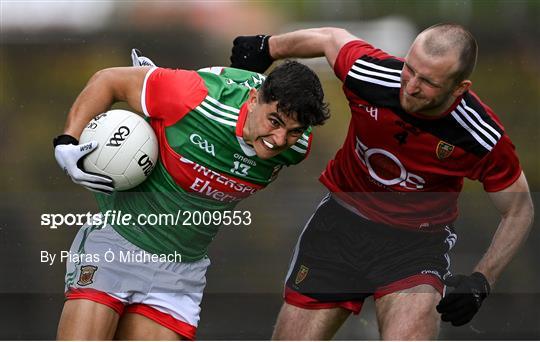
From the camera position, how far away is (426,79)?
10.4 feet

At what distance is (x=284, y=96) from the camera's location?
313cm

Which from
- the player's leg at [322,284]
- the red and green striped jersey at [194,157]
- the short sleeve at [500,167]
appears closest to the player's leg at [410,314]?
the player's leg at [322,284]

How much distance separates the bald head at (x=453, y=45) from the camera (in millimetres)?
3158

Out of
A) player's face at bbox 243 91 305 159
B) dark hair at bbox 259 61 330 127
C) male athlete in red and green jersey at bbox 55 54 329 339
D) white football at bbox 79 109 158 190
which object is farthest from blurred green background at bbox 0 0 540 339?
dark hair at bbox 259 61 330 127

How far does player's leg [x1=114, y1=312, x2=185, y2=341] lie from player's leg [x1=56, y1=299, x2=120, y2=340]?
0.32 ft

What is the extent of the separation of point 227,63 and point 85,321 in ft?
5.90

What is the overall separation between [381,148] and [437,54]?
42 centimetres

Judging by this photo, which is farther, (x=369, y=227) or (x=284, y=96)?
(x=369, y=227)

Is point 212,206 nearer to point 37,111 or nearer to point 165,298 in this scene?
point 165,298

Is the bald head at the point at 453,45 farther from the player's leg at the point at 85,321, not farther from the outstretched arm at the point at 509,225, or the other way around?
the player's leg at the point at 85,321

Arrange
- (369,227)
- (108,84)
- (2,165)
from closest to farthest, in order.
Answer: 1. (108,84)
2. (369,227)
3. (2,165)

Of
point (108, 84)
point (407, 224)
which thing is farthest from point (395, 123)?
point (108, 84)

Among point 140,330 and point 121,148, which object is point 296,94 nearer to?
point 121,148

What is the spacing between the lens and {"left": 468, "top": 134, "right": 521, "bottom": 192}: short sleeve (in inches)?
131
